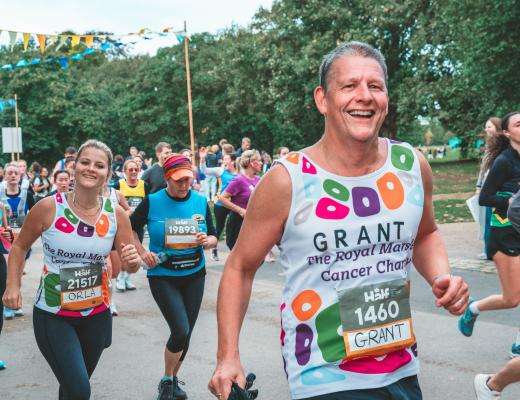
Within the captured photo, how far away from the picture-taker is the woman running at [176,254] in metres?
5.51

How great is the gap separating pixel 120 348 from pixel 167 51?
48.2 meters

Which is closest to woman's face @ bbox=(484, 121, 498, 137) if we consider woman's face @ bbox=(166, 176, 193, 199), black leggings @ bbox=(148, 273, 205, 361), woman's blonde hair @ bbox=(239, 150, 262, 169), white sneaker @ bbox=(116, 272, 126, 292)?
woman's face @ bbox=(166, 176, 193, 199)

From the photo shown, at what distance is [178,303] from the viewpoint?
5539 millimetres

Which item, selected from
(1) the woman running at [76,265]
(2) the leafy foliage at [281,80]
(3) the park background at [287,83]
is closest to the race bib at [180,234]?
(1) the woman running at [76,265]

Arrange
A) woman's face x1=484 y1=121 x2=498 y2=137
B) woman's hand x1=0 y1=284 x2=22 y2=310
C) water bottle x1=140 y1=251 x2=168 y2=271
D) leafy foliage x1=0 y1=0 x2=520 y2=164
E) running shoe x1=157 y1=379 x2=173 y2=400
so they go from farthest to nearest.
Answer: leafy foliage x1=0 y1=0 x2=520 y2=164, woman's face x1=484 y1=121 x2=498 y2=137, water bottle x1=140 y1=251 x2=168 y2=271, running shoe x1=157 y1=379 x2=173 y2=400, woman's hand x1=0 y1=284 x2=22 y2=310

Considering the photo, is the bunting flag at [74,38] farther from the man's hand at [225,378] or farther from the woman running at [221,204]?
the man's hand at [225,378]

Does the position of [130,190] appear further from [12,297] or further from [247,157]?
[12,297]

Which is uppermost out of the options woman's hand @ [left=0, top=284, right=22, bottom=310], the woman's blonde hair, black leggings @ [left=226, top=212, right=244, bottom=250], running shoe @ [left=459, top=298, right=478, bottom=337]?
the woman's blonde hair

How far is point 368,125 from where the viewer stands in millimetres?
2572

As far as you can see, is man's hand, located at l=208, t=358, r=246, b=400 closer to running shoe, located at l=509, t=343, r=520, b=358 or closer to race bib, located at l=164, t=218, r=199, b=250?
race bib, located at l=164, t=218, r=199, b=250

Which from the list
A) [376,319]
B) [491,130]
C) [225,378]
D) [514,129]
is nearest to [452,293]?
[376,319]

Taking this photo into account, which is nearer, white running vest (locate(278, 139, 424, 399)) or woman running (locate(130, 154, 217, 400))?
white running vest (locate(278, 139, 424, 399))

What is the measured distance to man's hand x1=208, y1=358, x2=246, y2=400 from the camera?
2352 mm

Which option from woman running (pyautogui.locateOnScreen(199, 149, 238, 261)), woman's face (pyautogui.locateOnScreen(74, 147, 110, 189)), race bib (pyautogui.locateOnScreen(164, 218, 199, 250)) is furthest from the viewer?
woman running (pyautogui.locateOnScreen(199, 149, 238, 261))
